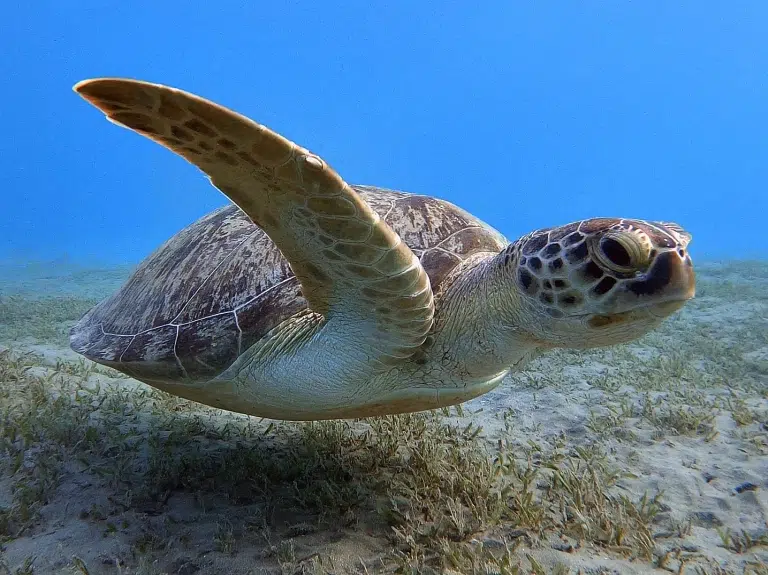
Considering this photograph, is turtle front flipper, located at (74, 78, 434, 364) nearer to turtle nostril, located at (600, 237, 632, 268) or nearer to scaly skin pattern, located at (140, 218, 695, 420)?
scaly skin pattern, located at (140, 218, 695, 420)

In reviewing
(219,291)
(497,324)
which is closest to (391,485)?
(497,324)

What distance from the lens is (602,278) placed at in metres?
1.31

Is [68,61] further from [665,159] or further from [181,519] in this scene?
[665,159]

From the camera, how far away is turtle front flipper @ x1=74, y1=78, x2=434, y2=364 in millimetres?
1041

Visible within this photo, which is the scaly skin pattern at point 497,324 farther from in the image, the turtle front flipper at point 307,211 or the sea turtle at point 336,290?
the turtle front flipper at point 307,211

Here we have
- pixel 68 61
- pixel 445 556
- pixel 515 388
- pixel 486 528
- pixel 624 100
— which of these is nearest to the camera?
pixel 445 556

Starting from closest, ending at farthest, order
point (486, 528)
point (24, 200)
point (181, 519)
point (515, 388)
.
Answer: point (486, 528) → point (181, 519) → point (515, 388) → point (24, 200)

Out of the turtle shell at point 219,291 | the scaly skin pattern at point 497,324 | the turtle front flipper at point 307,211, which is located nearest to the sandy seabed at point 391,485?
the scaly skin pattern at point 497,324

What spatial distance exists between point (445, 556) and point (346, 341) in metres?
0.84

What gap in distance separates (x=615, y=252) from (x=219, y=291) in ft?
5.43

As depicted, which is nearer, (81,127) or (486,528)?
(486,528)

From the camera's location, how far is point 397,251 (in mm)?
1339

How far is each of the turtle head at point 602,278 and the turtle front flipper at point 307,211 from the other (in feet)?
1.29

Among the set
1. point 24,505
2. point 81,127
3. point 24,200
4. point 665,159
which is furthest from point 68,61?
point 665,159
